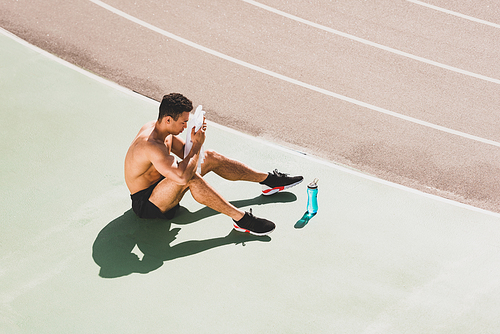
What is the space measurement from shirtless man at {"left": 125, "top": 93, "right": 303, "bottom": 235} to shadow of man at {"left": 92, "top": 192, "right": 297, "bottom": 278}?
0.15 meters

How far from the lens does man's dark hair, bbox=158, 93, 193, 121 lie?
4.93m

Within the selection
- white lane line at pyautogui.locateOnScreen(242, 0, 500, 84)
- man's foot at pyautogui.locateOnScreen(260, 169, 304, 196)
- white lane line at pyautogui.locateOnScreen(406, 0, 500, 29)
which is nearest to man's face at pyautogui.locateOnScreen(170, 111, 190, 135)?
man's foot at pyautogui.locateOnScreen(260, 169, 304, 196)

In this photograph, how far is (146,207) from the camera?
551 cm

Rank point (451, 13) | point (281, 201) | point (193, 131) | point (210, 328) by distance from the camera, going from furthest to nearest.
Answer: point (451, 13)
point (281, 201)
point (193, 131)
point (210, 328)

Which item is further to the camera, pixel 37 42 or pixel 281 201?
pixel 37 42

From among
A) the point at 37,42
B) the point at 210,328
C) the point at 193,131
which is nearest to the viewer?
the point at 210,328

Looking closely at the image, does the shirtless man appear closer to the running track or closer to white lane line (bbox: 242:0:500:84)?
the running track

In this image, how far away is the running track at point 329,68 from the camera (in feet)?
24.7

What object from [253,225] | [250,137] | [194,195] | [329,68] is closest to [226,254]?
[253,225]

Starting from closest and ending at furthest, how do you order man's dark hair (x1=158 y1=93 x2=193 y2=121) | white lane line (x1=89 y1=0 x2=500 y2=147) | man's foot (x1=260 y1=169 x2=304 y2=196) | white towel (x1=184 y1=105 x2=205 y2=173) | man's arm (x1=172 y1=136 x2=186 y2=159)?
man's dark hair (x1=158 y1=93 x2=193 y2=121) → white towel (x1=184 y1=105 x2=205 y2=173) → man's arm (x1=172 y1=136 x2=186 y2=159) → man's foot (x1=260 y1=169 x2=304 y2=196) → white lane line (x1=89 y1=0 x2=500 y2=147)

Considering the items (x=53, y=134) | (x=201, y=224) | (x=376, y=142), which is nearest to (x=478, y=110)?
(x=376, y=142)

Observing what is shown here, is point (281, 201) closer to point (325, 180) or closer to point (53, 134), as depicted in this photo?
point (325, 180)

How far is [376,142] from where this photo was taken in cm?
764

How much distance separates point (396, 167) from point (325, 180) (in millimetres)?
1283
